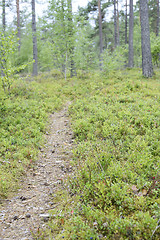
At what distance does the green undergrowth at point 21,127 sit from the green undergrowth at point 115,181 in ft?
5.13

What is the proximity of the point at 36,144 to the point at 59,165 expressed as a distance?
→ 61.6 inches

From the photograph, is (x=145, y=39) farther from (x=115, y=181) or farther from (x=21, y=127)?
(x=115, y=181)

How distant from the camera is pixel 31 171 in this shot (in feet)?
18.8

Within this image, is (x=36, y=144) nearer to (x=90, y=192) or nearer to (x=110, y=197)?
(x=90, y=192)

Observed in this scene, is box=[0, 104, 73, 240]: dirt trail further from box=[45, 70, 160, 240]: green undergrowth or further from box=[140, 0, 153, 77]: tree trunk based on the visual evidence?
box=[140, 0, 153, 77]: tree trunk

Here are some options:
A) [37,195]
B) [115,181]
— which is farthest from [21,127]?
[115,181]

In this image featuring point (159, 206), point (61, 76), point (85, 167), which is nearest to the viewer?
point (159, 206)

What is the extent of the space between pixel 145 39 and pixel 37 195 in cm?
1341

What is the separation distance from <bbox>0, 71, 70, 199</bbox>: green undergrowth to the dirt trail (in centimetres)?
33

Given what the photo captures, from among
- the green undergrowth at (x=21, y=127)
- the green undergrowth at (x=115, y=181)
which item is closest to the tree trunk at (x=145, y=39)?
the green undergrowth at (x=115, y=181)

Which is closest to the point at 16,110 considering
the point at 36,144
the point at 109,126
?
the point at 36,144

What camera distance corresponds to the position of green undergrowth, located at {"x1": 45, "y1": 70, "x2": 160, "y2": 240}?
2.91 metres

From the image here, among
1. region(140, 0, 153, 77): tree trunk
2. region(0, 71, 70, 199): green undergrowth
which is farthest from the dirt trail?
region(140, 0, 153, 77): tree trunk

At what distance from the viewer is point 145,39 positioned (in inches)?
531
